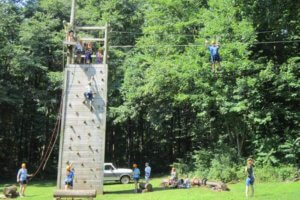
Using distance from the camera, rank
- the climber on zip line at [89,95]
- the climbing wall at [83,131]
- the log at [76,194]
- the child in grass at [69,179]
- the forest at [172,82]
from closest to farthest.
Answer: the log at [76,194], the child in grass at [69,179], the climbing wall at [83,131], the climber on zip line at [89,95], the forest at [172,82]

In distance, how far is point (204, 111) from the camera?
98.5 feet

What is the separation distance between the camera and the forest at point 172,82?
1091 inches

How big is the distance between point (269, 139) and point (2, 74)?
2396 cm

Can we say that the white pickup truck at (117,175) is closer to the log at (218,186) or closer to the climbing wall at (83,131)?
the log at (218,186)

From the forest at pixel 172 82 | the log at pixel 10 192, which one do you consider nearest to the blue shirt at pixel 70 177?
the log at pixel 10 192

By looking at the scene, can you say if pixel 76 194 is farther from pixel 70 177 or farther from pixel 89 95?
pixel 89 95

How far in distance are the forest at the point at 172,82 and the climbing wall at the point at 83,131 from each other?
14.9 feet

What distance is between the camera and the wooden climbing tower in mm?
21844

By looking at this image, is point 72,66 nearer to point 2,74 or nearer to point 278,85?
point 278,85

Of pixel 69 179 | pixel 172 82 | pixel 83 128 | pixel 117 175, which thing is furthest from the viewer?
pixel 117 175

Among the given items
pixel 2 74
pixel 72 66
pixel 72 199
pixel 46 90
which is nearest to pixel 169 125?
pixel 46 90

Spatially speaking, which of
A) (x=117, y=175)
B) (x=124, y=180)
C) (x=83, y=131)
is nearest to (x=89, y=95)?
(x=83, y=131)

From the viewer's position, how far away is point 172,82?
3097 cm

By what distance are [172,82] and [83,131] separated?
1056cm
